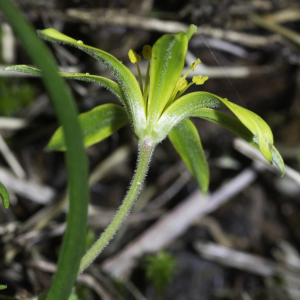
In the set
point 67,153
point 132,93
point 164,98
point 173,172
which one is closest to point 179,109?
point 164,98

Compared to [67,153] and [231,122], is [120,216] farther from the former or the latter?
[231,122]

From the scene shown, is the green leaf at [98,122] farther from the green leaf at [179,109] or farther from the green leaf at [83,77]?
the green leaf at [179,109]

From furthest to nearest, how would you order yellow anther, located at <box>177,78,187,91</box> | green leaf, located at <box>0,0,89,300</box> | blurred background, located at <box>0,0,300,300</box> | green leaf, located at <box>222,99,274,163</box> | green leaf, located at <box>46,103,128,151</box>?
1. blurred background, located at <box>0,0,300,300</box>
2. green leaf, located at <box>46,103,128,151</box>
3. yellow anther, located at <box>177,78,187,91</box>
4. green leaf, located at <box>222,99,274,163</box>
5. green leaf, located at <box>0,0,89,300</box>

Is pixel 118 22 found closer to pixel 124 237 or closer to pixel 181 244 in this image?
pixel 124 237

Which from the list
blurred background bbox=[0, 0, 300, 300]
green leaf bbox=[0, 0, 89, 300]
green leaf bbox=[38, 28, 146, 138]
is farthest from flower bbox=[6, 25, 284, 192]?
blurred background bbox=[0, 0, 300, 300]

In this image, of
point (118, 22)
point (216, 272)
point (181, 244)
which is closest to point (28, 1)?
point (118, 22)

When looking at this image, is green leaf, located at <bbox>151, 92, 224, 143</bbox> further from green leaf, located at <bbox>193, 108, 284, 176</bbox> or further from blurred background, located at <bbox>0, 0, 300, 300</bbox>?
blurred background, located at <bbox>0, 0, 300, 300</bbox>
